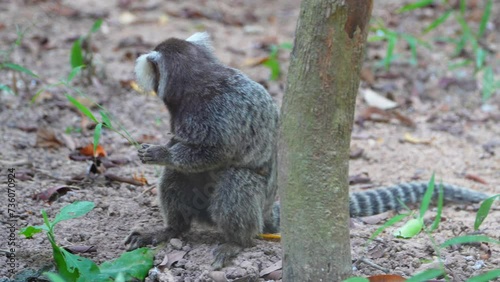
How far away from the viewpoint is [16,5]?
10188mm

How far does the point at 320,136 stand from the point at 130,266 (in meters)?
1.35

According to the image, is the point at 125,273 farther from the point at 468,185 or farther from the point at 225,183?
the point at 468,185

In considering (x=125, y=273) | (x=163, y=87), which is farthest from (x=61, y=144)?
(x=125, y=273)

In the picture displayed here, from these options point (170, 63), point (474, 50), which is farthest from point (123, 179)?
point (474, 50)

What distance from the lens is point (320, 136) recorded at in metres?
3.35

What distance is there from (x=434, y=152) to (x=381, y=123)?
2.92 ft

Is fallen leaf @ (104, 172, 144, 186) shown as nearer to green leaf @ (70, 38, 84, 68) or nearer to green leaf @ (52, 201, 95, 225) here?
green leaf @ (52, 201, 95, 225)

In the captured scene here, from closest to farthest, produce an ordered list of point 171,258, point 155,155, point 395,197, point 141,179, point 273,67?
point 171,258
point 155,155
point 395,197
point 141,179
point 273,67

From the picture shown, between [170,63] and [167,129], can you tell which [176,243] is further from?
[167,129]

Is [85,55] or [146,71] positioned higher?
[146,71]

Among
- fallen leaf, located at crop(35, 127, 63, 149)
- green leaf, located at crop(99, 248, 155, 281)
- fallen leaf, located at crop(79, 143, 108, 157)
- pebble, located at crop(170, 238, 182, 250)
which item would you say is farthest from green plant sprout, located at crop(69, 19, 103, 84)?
green leaf, located at crop(99, 248, 155, 281)

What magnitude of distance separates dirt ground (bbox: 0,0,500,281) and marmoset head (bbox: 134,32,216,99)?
1013 mm

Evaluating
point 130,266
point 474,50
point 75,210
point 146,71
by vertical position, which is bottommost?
point 130,266

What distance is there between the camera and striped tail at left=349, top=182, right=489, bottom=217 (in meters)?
5.42
